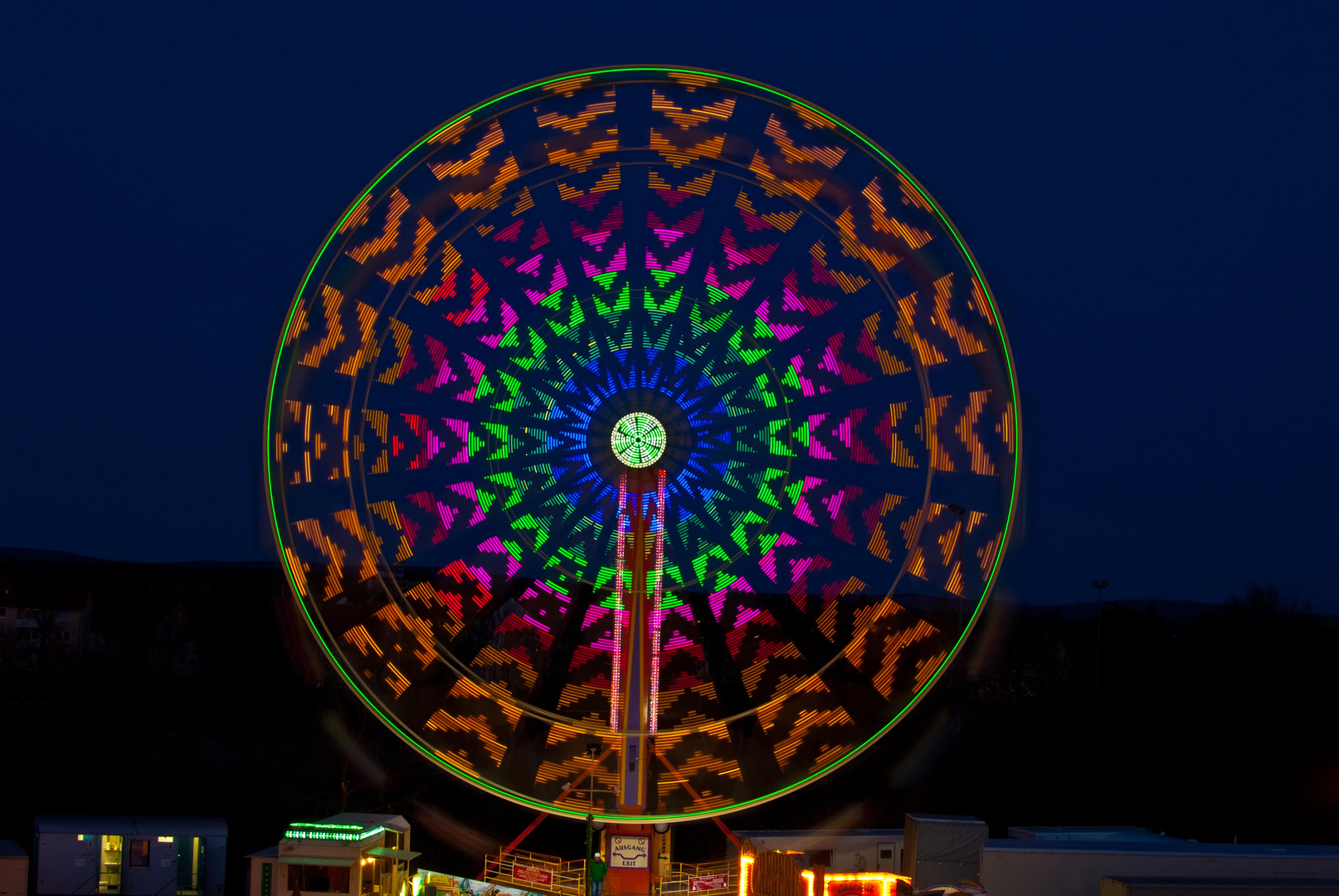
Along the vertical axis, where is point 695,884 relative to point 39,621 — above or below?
below

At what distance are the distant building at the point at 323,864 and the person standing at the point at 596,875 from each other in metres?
3.38

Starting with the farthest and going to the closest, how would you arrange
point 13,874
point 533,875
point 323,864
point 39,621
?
1. point 39,621
2. point 13,874
3. point 323,864
4. point 533,875

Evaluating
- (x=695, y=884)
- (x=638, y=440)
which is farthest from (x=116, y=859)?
(x=638, y=440)

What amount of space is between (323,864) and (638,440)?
6445mm

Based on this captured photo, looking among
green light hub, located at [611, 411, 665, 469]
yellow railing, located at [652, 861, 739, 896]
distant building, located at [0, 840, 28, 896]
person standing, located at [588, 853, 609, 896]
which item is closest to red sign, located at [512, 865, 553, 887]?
person standing, located at [588, 853, 609, 896]

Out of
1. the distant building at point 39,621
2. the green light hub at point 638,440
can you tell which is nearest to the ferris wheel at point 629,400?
the green light hub at point 638,440

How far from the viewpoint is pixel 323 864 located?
49.8 feet

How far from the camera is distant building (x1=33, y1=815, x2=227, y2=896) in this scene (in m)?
18.2

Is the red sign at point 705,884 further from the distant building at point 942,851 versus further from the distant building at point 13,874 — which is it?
the distant building at point 13,874

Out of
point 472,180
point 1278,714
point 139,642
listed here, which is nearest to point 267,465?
point 472,180

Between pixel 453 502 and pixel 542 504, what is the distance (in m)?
1.10

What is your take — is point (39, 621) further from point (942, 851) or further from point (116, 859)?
point (942, 851)

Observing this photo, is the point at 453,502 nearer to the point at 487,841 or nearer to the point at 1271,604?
the point at 487,841

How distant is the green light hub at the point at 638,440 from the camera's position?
1375 centimetres
